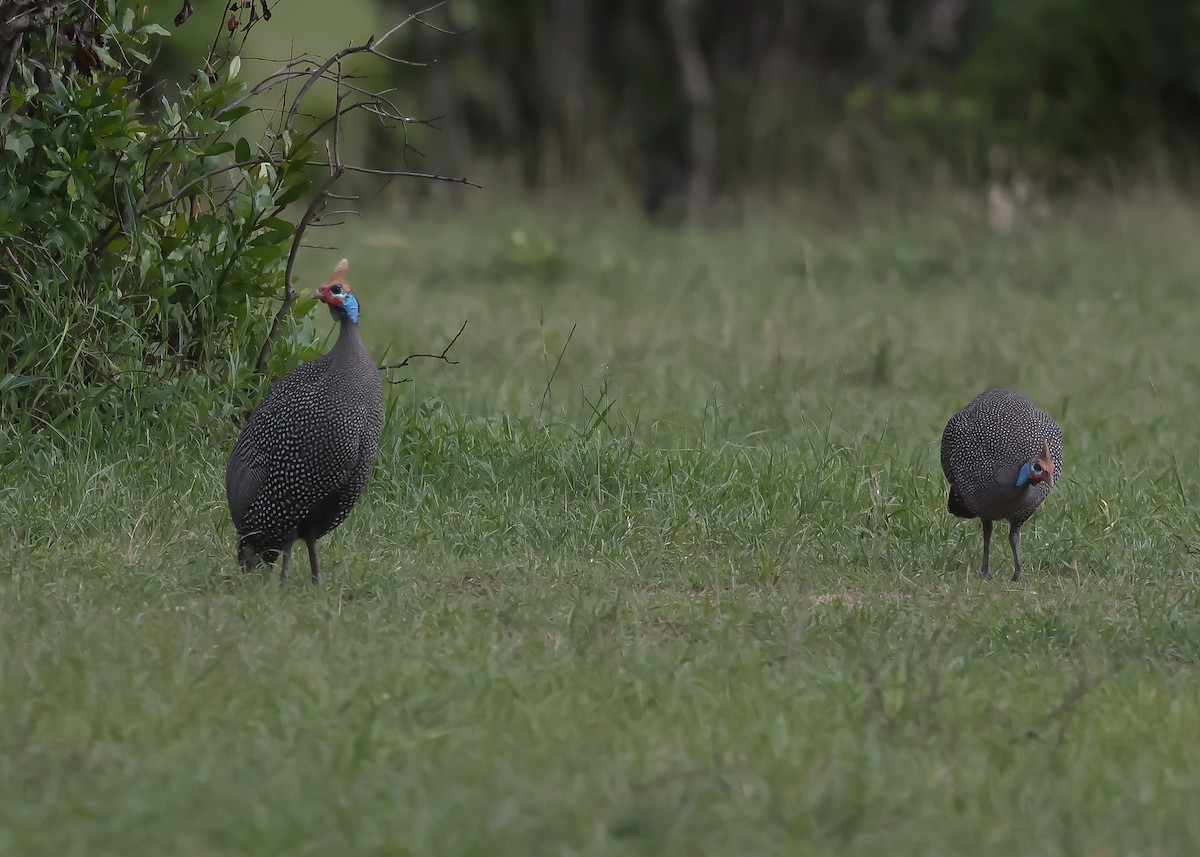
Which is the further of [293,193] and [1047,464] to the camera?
[293,193]

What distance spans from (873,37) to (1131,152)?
9.50 feet

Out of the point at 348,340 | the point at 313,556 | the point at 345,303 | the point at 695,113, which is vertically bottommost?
the point at 313,556

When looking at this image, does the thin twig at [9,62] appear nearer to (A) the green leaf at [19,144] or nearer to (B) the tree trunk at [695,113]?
(A) the green leaf at [19,144]

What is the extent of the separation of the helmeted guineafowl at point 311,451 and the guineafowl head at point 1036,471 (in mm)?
2091

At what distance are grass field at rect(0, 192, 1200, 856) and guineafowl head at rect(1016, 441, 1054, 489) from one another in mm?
359

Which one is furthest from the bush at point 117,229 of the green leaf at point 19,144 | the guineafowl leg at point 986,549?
the guineafowl leg at point 986,549

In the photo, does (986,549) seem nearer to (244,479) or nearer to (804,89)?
(244,479)

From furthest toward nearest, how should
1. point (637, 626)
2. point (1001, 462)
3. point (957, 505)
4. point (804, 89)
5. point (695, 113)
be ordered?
point (804, 89), point (695, 113), point (957, 505), point (1001, 462), point (637, 626)

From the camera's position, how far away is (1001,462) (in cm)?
573

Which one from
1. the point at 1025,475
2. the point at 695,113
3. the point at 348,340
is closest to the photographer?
the point at 348,340

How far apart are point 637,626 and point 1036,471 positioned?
1617 millimetres

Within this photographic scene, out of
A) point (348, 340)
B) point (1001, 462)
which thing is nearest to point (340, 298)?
point (348, 340)

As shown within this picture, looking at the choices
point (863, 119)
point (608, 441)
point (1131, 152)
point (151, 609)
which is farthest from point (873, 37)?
point (151, 609)

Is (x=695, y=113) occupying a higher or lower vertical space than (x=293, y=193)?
lower
